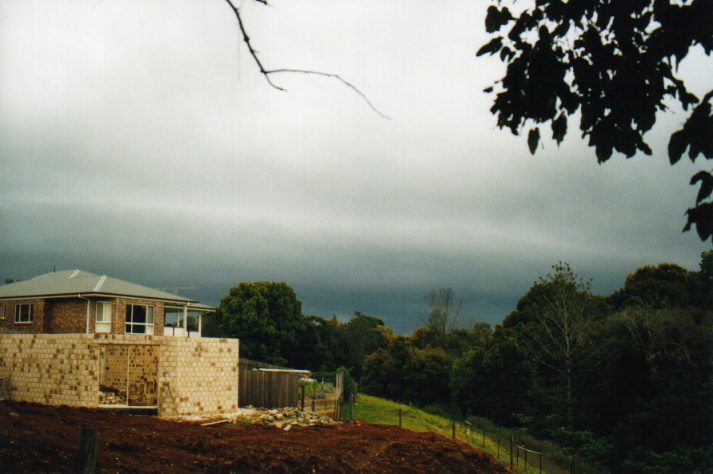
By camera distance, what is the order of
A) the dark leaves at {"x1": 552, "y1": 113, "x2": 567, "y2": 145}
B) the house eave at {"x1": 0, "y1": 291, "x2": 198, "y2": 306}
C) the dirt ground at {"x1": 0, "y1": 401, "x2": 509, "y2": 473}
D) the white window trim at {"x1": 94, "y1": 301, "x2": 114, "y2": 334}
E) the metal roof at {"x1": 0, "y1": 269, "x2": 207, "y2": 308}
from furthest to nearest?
1. the metal roof at {"x1": 0, "y1": 269, "x2": 207, "y2": 308}
2. the white window trim at {"x1": 94, "y1": 301, "x2": 114, "y2": 334}
3. the house eave at {"x1": 0, "y1": 291, "x2": 198, "y2": 306}
4. the dirt ground at {"x1": 0, "y1": 401, "x2": 509, "y2": 473}
5. the dark leaves at {"x1": 552, "y1": 113, "x2": 567, "y2": 145}

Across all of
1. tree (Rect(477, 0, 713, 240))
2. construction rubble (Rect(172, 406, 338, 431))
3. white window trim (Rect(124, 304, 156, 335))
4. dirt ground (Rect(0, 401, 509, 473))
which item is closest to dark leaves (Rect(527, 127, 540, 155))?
tree (Rect(477, 0, 713, 240))

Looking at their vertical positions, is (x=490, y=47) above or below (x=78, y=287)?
above

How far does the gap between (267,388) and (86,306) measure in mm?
11874

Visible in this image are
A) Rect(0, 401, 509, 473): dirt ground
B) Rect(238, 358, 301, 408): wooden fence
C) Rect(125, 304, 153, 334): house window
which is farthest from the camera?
Rect(125, 304, 153, 334): house window

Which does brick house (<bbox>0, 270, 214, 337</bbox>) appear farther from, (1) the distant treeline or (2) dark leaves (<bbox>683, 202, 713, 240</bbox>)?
(2) dark leaves (<bbox>683, 202, 713, 240</bbox>)

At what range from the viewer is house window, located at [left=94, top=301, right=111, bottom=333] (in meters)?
33.2

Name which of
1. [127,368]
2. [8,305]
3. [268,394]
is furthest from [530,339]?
[8,305]

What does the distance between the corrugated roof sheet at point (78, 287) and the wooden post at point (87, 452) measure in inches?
1148

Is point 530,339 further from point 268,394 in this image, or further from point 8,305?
point 8,305

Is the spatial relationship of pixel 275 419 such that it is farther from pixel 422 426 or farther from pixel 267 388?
pixel 422 426

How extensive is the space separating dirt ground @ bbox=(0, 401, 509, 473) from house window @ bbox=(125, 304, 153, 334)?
17027 millimetres

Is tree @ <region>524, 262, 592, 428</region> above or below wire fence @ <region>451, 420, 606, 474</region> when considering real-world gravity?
above

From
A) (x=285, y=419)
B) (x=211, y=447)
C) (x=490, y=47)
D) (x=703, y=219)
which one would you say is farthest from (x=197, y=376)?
(x=703, y=219)

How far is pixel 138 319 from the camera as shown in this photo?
115ft
